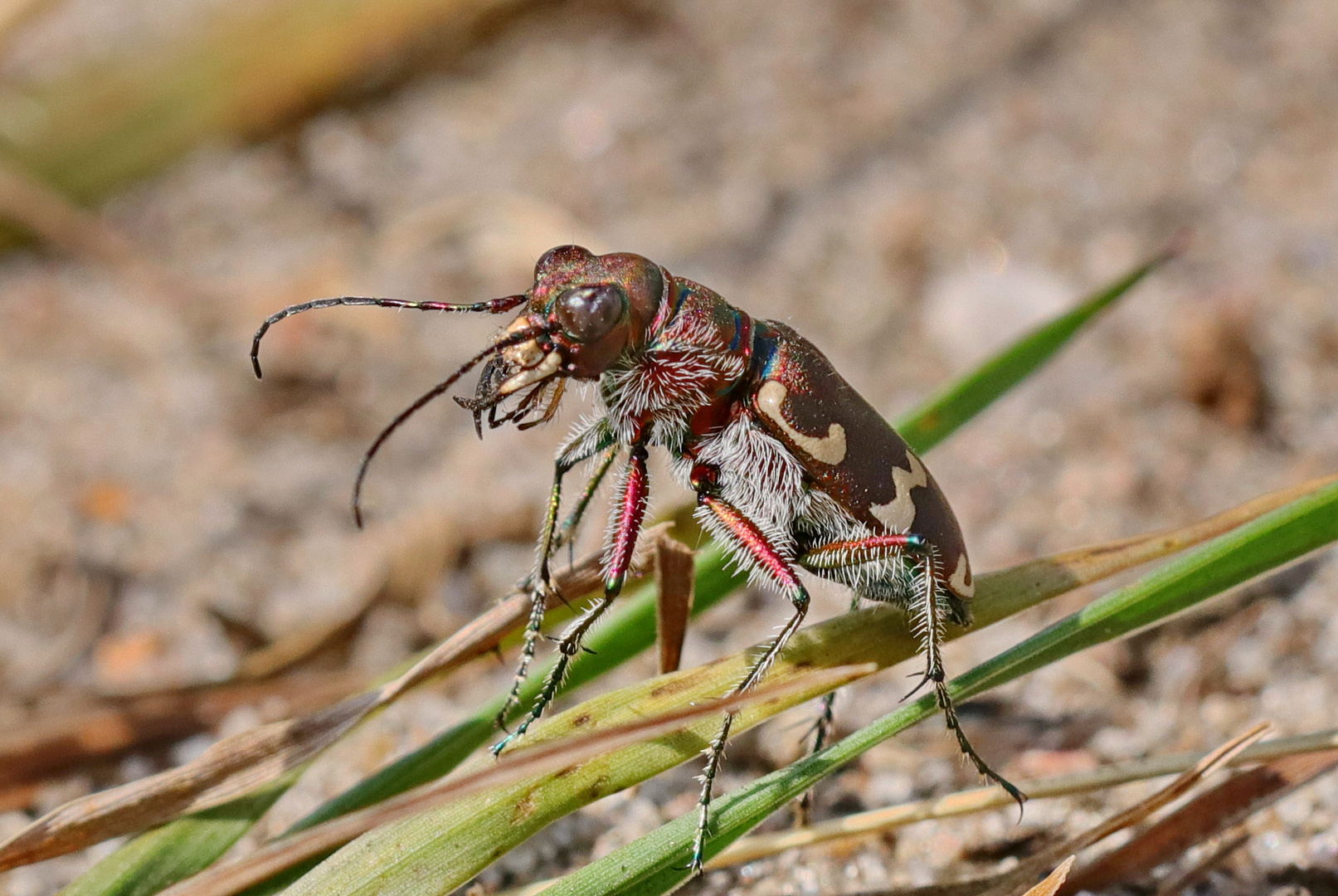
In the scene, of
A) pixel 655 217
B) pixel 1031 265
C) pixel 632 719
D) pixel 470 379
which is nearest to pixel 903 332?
pixel 1031 265

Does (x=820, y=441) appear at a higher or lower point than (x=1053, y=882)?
higher

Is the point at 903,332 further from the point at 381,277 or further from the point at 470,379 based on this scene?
the point at 381,277

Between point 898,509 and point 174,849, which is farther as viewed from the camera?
point 898,509

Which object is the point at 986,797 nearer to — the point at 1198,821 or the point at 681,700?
the point at 1198,821

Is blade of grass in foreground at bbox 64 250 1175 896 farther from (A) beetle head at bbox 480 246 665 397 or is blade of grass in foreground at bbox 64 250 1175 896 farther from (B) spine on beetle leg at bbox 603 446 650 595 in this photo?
(A) beetle head at bbox 480 246 665 397

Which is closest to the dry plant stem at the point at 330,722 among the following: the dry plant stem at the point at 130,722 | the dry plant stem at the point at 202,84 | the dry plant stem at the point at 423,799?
the dry plant stem at the point at 423,799

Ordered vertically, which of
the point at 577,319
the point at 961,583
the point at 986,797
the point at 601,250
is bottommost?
the point at 986,797

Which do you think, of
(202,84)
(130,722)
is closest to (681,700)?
(130,722)
